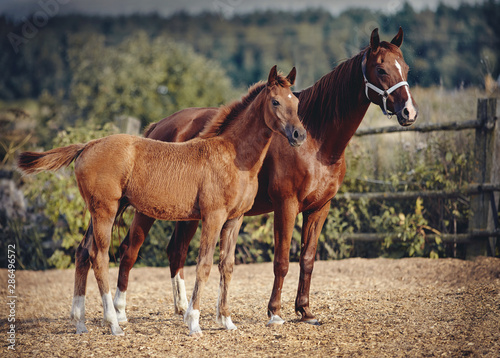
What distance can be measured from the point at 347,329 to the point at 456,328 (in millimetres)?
887

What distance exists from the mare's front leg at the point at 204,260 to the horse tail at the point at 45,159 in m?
1.31

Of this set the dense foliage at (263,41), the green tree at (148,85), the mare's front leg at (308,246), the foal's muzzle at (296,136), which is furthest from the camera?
the dense foliage at (263,41)

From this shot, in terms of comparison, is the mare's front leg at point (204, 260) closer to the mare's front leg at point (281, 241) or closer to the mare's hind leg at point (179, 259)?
the mare's front leg at point (281, 241)

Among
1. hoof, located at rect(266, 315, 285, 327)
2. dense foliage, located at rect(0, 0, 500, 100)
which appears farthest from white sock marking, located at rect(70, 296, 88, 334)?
dense foliage, located at rect(0, 0, 500, 100)

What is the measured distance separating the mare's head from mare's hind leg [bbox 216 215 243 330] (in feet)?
5.37

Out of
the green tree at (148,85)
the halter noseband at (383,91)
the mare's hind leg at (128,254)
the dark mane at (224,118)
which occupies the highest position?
the green tree at (148,85)

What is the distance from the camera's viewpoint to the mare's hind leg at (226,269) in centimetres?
433

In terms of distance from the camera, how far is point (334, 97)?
4.63m

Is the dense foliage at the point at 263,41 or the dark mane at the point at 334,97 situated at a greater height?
the dense foliage at the point at 263,41

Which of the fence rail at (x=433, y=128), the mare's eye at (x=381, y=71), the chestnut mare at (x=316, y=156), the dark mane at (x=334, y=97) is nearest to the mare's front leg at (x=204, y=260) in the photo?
the chestnut mare at (x=316, y=156)

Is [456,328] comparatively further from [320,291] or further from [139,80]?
[139,80]

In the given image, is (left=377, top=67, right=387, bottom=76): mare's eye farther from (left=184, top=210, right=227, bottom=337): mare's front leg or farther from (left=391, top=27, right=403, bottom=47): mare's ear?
(left=184, top=210, right=227, bottom=337): mare's front leg

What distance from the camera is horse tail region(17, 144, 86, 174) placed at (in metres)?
4.21

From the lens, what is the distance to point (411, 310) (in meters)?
4.71
